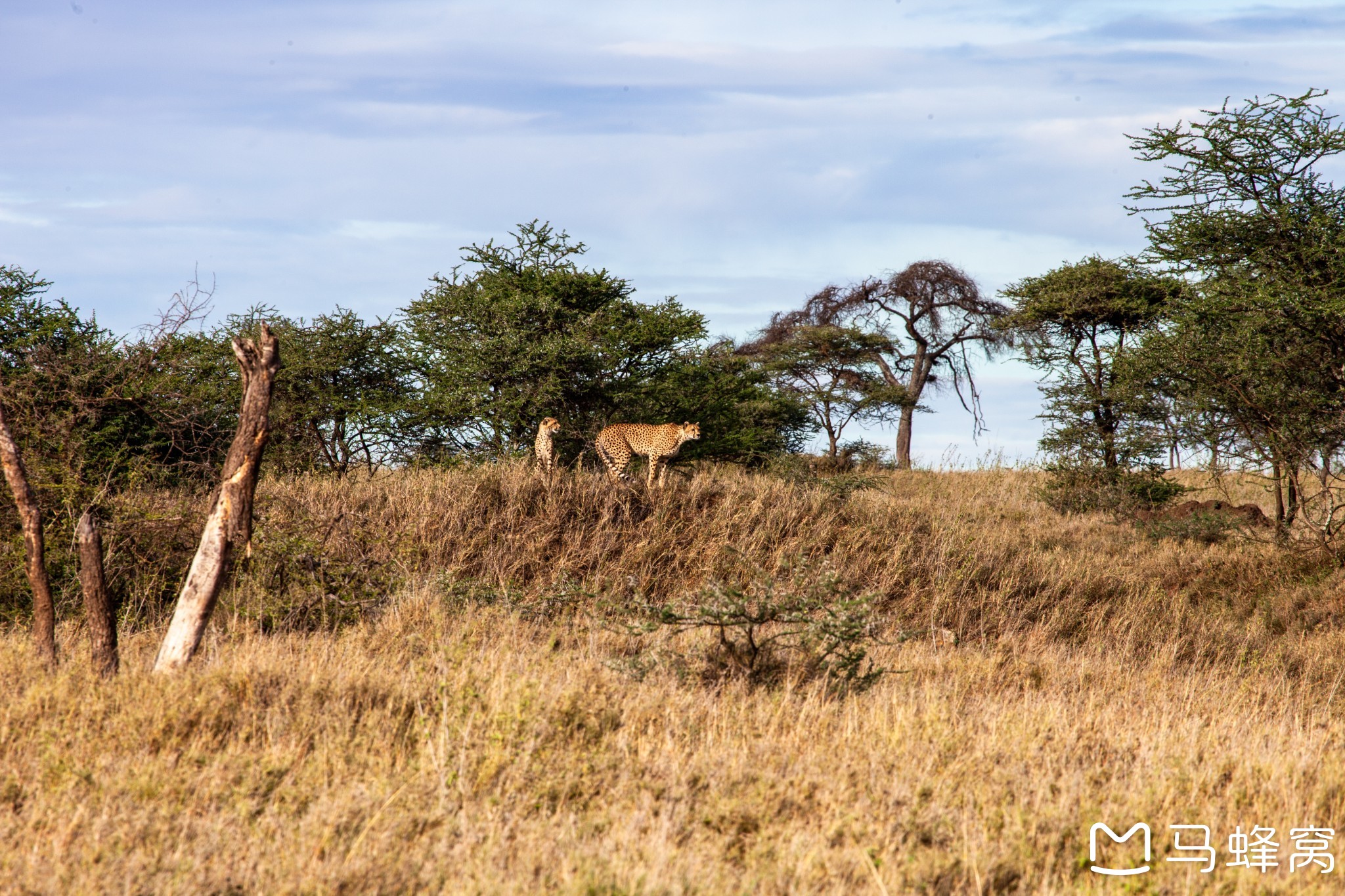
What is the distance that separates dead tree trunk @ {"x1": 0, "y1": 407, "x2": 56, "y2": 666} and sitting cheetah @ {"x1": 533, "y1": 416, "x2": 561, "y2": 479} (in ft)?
22.4

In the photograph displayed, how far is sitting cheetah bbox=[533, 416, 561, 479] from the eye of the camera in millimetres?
13195

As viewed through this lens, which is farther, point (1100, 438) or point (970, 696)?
point (1100, 438)

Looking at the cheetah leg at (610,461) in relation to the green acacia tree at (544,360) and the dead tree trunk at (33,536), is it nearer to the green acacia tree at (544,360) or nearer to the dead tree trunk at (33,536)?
the green acacia tree at (544,360)

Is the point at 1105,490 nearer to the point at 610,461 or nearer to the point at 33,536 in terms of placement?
the point at 610,461

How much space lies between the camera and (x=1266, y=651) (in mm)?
9234

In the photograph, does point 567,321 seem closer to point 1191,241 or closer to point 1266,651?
point 1191,241

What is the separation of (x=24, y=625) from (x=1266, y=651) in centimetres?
1058

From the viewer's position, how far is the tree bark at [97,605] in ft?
19.2

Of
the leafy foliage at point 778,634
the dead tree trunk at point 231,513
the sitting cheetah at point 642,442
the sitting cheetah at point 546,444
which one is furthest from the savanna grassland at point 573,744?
the sitting cheetah at point 642,442

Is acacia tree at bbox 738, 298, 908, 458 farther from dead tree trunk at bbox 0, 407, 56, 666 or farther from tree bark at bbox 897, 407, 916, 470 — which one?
dead tree trunk at bbox 0, 407, 56, 666

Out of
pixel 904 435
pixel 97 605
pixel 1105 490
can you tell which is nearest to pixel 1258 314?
pixel 1105 490

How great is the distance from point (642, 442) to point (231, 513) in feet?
28.9

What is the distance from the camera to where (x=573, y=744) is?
15.6 feet

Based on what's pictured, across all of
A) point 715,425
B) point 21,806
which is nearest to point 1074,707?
point 21,806
